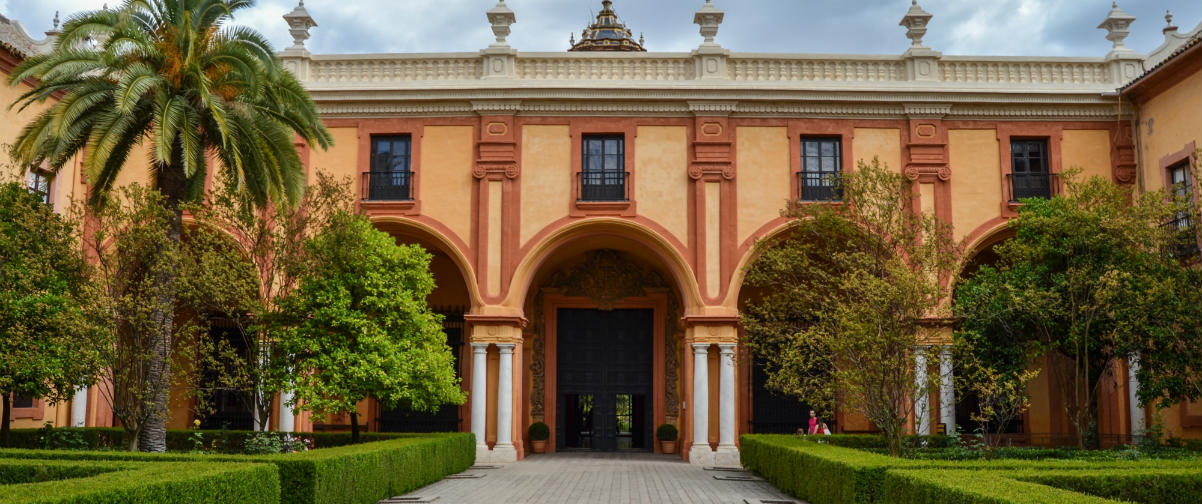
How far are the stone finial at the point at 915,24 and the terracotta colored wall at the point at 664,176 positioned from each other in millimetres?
5663

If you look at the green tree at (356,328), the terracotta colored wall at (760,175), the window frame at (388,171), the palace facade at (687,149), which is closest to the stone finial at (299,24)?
the palace facade at (687,149)

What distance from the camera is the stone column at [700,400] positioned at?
22.3m

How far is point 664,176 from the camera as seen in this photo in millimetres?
23188

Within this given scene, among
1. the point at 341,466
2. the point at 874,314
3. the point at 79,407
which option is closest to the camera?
the point at 341,466

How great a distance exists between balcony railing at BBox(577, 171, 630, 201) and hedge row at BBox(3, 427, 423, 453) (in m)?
7.09

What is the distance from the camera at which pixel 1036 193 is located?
23.1 metres

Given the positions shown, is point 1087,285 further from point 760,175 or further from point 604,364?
point 604,364

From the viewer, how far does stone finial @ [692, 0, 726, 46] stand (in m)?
23.3

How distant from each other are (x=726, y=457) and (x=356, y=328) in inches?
354

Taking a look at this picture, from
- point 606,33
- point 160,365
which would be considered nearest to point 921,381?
point 160,365

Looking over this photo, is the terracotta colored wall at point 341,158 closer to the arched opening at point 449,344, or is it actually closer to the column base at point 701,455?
the arched opening at point 449,344

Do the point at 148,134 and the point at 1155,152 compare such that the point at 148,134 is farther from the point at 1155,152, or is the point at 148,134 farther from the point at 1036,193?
the point at 1155,152

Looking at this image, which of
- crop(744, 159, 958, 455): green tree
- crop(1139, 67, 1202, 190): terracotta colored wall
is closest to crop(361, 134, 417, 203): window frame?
crop(744, 159, 958, 455): green tree

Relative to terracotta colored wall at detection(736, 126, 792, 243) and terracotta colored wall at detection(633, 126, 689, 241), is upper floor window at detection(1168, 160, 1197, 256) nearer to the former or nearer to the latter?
terracotta colored wall at detection(736, 126, 792, 243)
